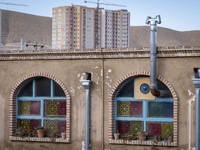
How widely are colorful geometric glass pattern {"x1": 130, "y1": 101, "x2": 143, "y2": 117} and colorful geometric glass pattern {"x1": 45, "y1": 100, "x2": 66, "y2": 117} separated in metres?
2.66

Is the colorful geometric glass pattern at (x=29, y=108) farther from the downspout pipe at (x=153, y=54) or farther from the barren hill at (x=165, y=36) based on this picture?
the barren hill at (x=165, y=36)

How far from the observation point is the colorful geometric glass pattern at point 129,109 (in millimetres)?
13062

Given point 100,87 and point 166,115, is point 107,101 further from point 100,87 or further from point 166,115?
point 166,115

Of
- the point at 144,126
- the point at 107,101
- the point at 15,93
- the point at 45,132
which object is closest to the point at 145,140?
the point at 144,126

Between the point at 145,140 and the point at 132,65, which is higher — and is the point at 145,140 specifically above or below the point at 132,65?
below

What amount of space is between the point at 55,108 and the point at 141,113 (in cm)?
337

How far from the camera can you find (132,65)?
42.1ft

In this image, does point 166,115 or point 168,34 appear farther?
point 168,34

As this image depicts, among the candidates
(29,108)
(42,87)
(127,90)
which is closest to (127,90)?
(127,90)

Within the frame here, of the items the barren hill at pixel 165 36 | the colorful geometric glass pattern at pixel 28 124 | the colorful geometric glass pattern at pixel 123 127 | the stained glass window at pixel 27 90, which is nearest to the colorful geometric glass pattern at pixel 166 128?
the colorful geometric glass pattern at pixel 123 127

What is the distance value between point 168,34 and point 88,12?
79836 mm

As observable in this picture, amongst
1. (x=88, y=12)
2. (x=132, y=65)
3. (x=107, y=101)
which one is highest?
(x=88, y=12)

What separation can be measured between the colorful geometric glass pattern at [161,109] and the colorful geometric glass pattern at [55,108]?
337 centimetres

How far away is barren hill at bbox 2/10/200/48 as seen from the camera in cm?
15150
